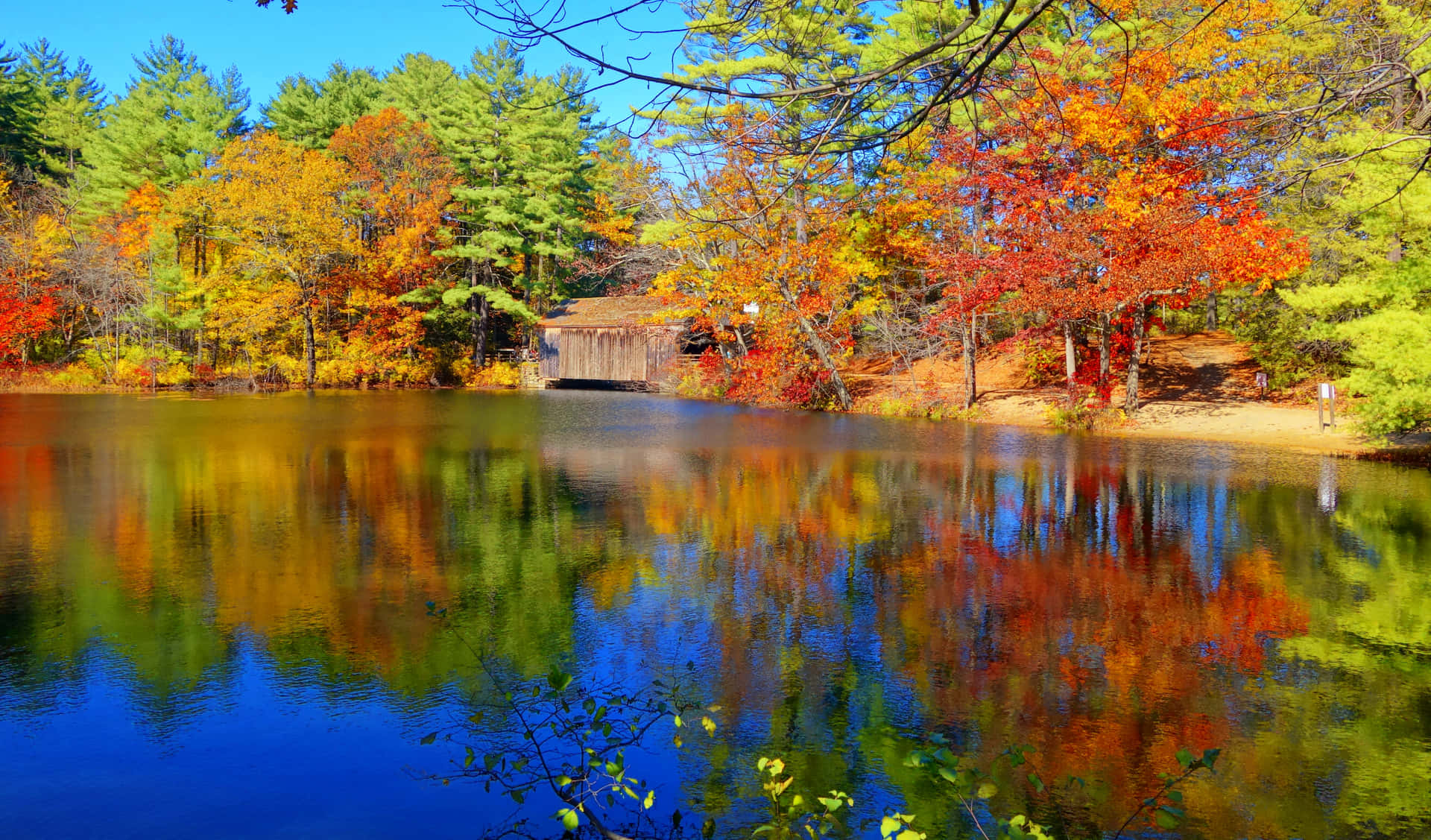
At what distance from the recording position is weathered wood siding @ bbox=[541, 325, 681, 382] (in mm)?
38031

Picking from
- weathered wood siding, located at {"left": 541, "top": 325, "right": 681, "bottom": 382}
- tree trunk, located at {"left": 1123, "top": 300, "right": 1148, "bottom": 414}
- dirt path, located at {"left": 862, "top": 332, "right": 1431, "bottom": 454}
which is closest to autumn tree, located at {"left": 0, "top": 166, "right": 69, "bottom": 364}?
weathered wood siding, located at {"left": 541, "top": 325, "right": 681, "bottom": 382}

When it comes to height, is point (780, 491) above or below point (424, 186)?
below

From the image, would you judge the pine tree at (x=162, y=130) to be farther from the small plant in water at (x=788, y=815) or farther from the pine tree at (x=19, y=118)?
the small plant in water at (x=788, y=815)

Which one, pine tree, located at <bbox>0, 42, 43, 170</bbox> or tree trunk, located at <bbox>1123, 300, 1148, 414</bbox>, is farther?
pine tree, located at <bbox>0, 42, 43, 170</bbox>

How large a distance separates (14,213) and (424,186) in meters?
16.9

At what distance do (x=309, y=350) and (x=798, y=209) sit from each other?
21.2m

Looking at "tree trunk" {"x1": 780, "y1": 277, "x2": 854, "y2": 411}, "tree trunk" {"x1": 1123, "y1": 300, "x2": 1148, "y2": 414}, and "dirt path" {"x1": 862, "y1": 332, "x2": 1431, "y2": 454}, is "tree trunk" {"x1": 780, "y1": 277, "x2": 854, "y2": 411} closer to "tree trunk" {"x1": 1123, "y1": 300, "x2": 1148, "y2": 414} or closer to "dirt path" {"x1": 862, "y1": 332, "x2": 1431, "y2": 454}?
"dirt path" {"x1": 862, "y1": 332, "x2": 1431, "y2": 454}

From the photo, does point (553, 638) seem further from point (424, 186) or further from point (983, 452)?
point (424, 186)

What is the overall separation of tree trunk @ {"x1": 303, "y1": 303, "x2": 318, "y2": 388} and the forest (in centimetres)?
12

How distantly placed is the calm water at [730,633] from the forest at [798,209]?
3014 millimetres

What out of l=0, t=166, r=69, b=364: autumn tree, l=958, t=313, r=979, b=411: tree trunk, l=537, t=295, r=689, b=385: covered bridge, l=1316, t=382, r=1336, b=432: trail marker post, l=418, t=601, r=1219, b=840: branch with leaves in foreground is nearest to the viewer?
l=418, t=601, r=1219, b=840: branch with leaves in foreground

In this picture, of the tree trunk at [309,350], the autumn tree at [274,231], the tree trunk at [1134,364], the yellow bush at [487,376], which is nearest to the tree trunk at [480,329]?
the yellow bush at [487,376]

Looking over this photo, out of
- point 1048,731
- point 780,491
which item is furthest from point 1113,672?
point 780,491

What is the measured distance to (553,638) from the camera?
22.9 feet
